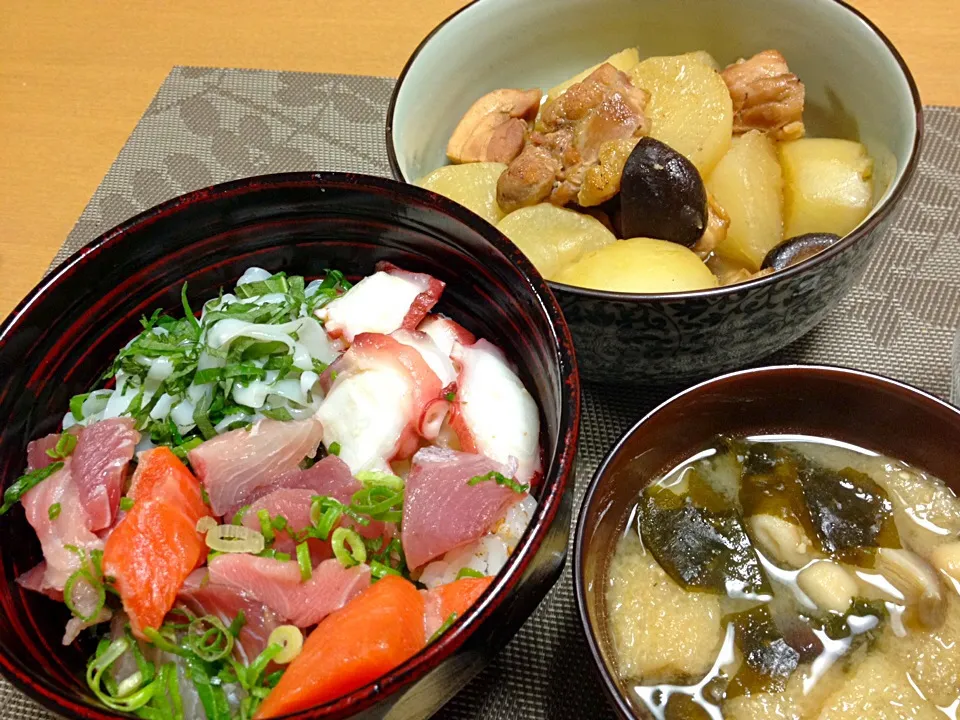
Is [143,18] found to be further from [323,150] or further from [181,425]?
[181,425]

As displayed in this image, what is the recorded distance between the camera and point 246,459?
83cm

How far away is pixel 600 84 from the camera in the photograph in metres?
1.19

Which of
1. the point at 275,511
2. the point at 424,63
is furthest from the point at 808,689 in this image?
the point at 424,63

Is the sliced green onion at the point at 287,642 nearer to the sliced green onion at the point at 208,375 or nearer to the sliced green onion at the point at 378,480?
the sliced green onion at the point at 378,480

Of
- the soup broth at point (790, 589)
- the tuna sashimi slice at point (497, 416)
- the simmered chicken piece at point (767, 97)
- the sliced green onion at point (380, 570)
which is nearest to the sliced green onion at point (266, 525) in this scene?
the sliced green onion at point (380, 570)

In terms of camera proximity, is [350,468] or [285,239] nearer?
[350,468]

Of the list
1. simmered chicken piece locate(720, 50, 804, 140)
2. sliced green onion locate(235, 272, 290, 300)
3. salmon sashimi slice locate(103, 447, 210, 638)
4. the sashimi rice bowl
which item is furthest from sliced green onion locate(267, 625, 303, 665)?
simmered chicken piece locate(720, 50, 804, 140)

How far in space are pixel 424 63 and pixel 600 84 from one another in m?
0.28

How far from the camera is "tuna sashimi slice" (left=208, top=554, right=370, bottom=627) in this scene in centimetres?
75

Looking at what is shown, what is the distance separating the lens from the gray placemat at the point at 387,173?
93cm

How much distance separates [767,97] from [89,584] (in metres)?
1.13

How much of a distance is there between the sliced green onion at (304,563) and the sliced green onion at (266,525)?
0.11 ft

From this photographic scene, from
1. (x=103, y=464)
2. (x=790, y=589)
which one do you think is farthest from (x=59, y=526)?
(x=790, y=589)

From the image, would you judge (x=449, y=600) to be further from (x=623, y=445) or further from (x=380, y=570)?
(x=623, y=445)
